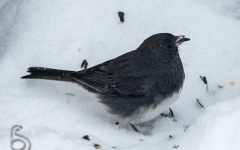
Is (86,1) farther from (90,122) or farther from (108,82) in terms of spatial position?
(90,122)

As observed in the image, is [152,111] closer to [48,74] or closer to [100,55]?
[100,55]

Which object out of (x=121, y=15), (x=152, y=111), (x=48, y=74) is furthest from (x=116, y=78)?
(x=121, y=15)

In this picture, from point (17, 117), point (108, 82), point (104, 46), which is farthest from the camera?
point (104, 46)

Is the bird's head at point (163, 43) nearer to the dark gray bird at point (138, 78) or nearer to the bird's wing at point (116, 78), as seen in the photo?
the dark gray bird at point (138, 78)

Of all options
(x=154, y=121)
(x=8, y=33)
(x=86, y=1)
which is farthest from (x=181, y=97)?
(x=8, y=33)

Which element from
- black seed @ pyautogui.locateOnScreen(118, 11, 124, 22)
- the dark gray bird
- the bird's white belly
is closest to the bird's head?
the dark gray bird

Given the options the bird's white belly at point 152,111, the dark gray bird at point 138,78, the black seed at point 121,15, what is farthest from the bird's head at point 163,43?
the black seed at point 121,15
